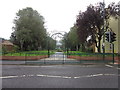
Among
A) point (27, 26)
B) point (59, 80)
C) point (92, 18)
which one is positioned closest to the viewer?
point (59, 80)

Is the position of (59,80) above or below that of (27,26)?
below

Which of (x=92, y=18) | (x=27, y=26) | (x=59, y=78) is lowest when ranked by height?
(x=59, y=78)

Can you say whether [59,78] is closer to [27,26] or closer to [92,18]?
[92,18]

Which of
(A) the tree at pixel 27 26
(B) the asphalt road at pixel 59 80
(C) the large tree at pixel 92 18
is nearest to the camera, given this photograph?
(B) the asphalt road at pixel 59 80

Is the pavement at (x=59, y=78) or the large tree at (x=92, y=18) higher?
the large tree at (x=92, y=18)

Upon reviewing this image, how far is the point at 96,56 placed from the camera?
21.7 m

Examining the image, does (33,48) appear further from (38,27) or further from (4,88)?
(4,88)

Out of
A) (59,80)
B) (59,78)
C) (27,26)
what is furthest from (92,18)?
(27,26)

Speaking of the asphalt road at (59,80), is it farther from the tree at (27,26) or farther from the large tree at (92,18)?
the tree at (27,26)

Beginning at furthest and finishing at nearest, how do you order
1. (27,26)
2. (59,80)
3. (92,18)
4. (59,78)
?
(27,26) → (92,18) → (59,78) → (59,80)

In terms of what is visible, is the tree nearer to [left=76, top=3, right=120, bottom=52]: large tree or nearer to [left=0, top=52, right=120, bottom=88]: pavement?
[left=76, top=3, right=120, bottom=52]: large tree

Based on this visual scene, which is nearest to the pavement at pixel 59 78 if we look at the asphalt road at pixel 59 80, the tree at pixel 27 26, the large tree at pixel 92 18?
the asphalt road at pixel 59 80

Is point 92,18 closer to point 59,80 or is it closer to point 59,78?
point 59,78

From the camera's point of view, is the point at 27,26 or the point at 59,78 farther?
the point at 27,26
